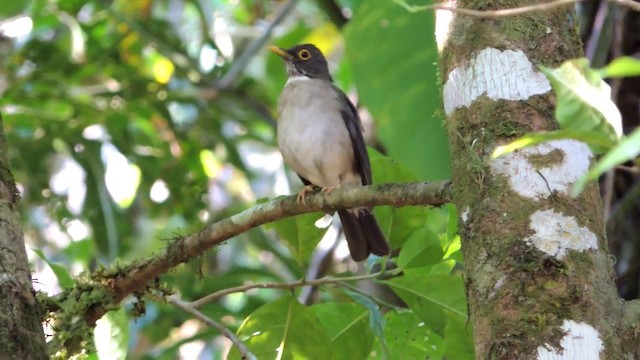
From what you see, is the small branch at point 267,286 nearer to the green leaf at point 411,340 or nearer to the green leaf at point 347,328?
the green leaf at point 347,328

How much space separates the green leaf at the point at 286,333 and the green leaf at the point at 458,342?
443mm

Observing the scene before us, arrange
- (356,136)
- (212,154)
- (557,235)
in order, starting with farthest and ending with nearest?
(212,154), (356,136), (557,235)

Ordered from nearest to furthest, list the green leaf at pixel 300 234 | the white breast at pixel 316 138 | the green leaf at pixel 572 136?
1. the green leaf at pixel 572 136
2. the green leaf at pixel 300 234
3. the white breast at pixel 316 138

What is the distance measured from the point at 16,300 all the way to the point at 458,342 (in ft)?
5.37

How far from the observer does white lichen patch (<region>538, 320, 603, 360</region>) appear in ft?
7.51

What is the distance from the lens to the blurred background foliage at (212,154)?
3826 millimetres

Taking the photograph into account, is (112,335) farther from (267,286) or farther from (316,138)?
(316,138)

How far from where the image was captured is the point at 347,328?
3.90 m

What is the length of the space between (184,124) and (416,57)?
352 cm

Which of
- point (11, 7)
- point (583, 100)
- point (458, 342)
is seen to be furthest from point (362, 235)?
point (583, 100)

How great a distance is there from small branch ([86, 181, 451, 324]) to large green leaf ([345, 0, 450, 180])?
2.34ft

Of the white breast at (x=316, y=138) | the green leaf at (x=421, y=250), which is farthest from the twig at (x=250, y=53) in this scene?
the green leaf at (x=421, y=250)

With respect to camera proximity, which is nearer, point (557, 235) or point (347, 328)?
point (557, 235)

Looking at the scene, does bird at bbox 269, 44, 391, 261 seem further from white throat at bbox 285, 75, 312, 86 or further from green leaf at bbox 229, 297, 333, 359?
green leaf at bbox 229, 297, 333, 359
